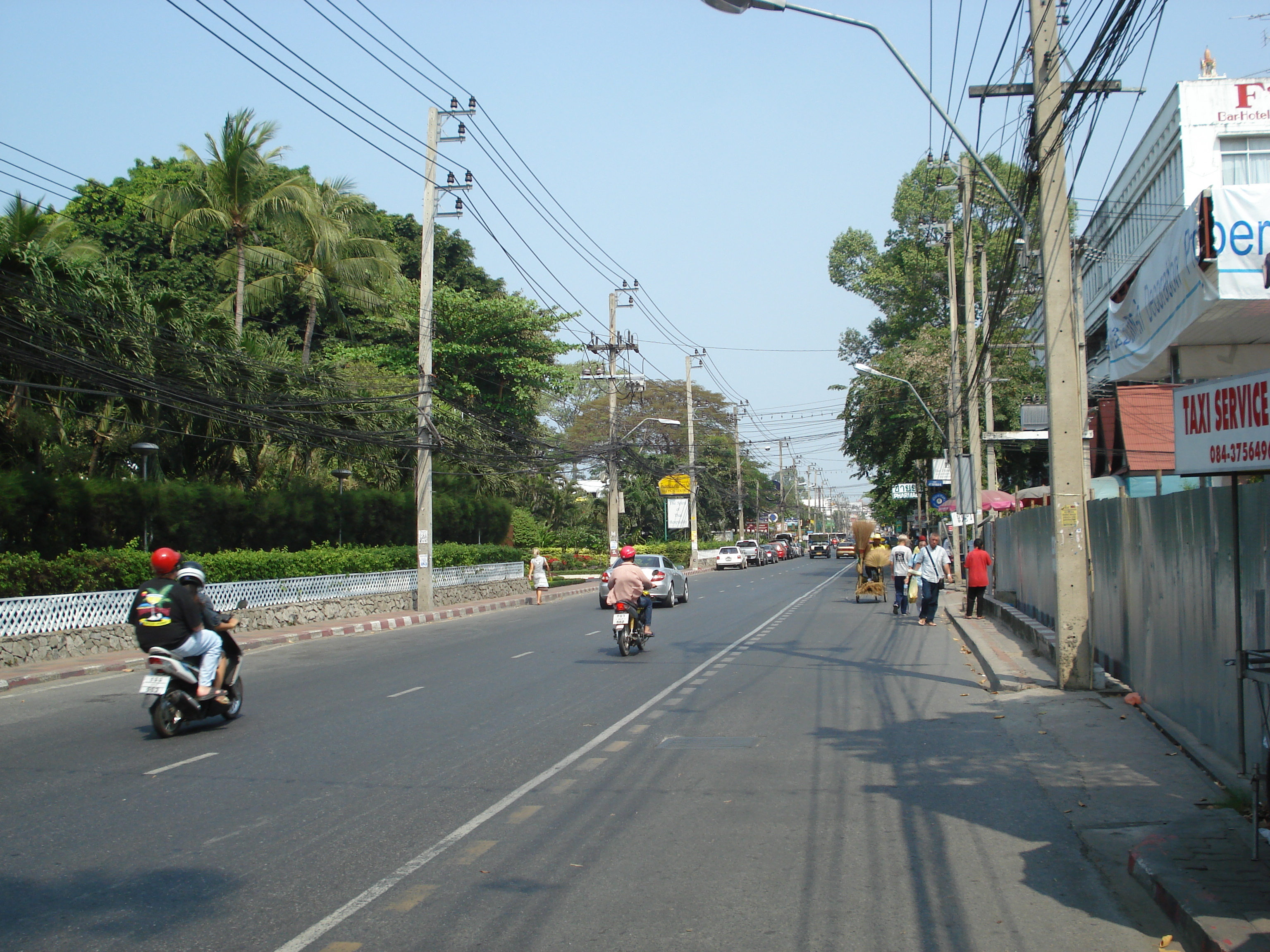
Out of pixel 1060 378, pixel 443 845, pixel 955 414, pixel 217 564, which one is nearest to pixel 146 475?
pixel 217 564

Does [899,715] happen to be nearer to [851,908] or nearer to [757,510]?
[851,908]

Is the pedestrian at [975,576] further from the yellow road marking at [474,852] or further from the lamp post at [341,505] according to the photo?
the yellow road marking at [474,852]

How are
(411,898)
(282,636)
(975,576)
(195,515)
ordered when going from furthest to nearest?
(195,515) < (975,576) < (282,636) < (411,898)

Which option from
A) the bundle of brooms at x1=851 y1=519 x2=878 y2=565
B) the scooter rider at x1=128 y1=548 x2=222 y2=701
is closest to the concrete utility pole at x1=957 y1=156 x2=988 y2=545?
the bundle of brooms at x1=851 y1=519 x2=878 y2=565

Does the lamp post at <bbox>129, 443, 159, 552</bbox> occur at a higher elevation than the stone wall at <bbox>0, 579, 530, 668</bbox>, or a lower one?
higher

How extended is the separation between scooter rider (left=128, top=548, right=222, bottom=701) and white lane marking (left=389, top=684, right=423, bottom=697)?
2946 millimetres

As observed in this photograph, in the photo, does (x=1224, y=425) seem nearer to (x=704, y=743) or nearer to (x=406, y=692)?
(x=704, y=743)

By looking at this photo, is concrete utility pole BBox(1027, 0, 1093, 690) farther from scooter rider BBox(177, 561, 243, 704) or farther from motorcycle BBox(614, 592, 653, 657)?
scooter rider BBox(177, 561, 243, 704)

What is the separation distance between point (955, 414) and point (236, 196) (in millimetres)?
22378

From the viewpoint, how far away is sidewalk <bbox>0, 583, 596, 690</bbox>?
14883 mm

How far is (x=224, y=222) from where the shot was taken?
101 feet

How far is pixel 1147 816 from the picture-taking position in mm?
6551

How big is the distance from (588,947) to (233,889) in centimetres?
198

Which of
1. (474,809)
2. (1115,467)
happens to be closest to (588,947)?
(474,809)
